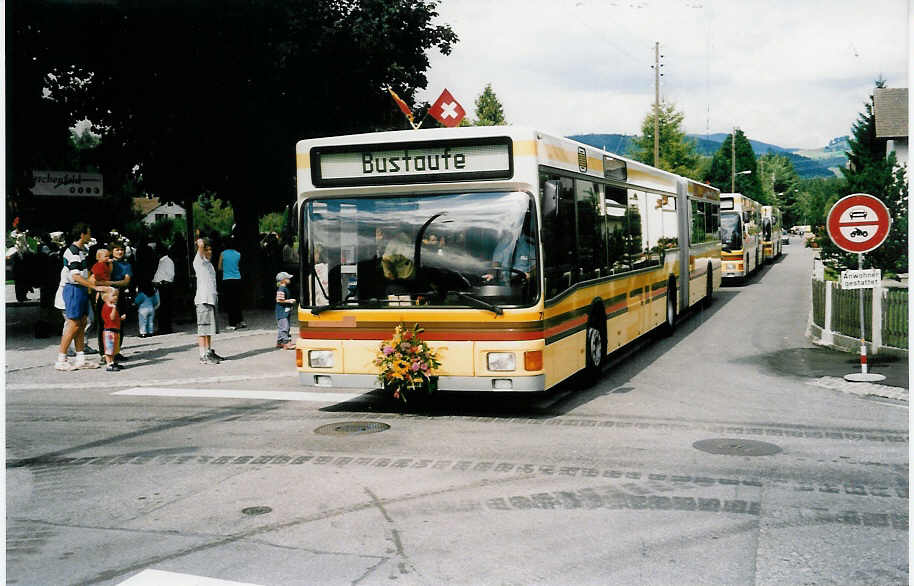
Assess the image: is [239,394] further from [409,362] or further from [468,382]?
[468,382]

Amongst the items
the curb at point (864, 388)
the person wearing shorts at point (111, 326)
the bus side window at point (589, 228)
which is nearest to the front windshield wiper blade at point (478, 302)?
the bus side window at point (589, 228)

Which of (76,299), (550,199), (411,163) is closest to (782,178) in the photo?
(76,299)

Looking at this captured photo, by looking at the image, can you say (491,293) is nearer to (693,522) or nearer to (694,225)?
(693,522)

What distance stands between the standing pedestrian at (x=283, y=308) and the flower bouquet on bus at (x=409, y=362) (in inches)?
247

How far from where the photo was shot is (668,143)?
6712 cm

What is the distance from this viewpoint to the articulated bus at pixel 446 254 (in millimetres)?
8961

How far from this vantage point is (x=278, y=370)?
43.5 feet

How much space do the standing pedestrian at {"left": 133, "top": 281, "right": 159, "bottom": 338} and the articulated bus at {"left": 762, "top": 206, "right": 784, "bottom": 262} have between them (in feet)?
99.7

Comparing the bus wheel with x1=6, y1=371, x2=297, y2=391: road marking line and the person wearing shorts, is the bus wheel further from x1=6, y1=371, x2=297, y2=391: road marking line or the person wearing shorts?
the person wearing shorts

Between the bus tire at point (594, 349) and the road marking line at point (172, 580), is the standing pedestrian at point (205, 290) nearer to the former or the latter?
the bus tire at point (594, 349)

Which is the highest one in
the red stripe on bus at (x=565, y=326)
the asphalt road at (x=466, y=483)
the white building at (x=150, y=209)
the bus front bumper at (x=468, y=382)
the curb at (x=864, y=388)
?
the white building at (x=150, y=209)

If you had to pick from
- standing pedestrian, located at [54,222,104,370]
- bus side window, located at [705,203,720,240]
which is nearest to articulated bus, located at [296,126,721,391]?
standing pedestrian, located at [54,222,104,370]

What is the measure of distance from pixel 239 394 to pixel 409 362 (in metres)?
3.08

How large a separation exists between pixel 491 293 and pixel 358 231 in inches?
58.1
